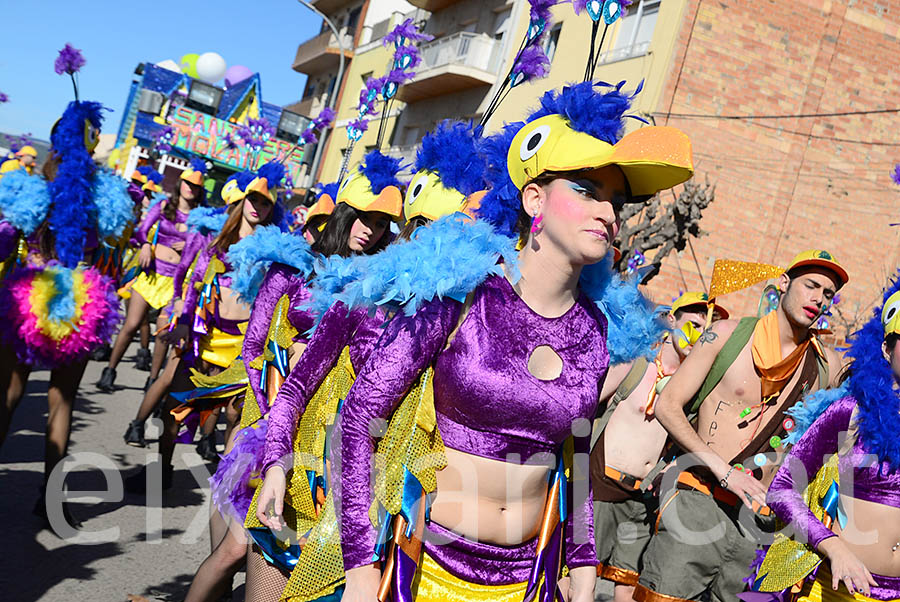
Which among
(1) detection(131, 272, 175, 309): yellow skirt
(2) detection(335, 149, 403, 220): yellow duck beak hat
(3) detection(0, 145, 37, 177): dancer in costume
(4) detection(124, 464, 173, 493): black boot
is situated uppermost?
(2) detection(335, 149, 403, 220): yellow duck beak hat

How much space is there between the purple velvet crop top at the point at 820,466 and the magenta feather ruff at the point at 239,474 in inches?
80.5

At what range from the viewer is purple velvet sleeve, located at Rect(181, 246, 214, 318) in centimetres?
633

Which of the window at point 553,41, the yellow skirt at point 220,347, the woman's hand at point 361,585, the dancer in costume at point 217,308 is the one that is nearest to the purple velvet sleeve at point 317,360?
the woman's hand at point 361,585

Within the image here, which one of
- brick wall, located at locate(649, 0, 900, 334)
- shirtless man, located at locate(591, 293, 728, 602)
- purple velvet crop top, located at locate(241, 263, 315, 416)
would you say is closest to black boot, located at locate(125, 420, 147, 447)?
purple velvet crop top, located at locate(241, 263, 315, 416)

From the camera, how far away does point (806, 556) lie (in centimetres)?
359

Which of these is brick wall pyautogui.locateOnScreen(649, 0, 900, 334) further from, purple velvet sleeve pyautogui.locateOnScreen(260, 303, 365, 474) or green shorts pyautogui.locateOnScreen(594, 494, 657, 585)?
purple velvet sleeve pyautogui.locateOnScreen(260, 303, 365, 474)

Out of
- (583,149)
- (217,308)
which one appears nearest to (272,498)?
(583,149)

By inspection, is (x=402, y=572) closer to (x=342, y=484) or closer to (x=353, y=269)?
(x=342, y=484)

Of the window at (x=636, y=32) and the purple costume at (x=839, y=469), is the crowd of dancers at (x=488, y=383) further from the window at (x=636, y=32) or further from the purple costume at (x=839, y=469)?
the window at (x=636, y=32)

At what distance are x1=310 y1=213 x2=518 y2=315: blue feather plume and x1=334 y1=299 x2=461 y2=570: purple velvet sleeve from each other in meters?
0.07

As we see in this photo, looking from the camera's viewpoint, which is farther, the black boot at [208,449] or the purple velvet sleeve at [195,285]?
the black boot at [208,449]

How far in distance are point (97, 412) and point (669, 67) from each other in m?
10.4

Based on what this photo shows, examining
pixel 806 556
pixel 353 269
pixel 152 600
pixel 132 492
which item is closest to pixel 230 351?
pixel 132 492

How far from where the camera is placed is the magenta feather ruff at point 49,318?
472 cm
